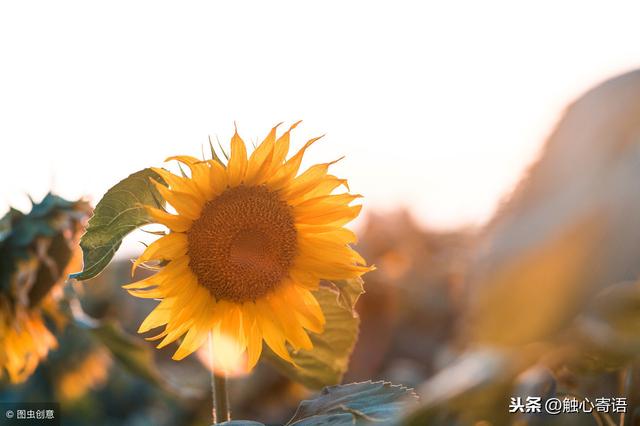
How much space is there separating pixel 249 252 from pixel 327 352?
145 mm

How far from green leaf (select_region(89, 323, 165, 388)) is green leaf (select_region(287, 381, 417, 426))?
403mm

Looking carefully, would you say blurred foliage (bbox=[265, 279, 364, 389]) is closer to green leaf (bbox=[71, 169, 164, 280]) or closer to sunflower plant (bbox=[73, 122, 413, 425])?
sunflower plant (bbox=[73, 122, 413, 425])

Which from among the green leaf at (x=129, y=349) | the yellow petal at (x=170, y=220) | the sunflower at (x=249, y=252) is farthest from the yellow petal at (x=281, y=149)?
the green leaf at (x=129, y=349)

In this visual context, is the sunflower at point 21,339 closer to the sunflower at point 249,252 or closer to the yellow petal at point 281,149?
the sunflower at point 249,252

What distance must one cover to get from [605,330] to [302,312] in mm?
550

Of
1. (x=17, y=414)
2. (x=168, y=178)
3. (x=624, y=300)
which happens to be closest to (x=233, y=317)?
(x=168, y=178)

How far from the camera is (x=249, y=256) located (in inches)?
31.6

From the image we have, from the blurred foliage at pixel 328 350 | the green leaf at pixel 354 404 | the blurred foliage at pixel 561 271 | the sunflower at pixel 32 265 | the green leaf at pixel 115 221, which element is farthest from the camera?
the sunflower at pixel 32 265

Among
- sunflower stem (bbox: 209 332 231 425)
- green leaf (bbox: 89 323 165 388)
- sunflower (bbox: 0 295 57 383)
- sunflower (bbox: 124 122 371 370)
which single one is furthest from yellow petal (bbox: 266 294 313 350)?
sunflower (bbox: 0 295 57 383)

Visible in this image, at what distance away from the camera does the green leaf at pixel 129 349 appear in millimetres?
943

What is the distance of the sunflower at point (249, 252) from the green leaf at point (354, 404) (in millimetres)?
101

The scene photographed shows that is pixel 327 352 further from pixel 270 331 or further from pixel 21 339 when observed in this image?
pixel 21 339

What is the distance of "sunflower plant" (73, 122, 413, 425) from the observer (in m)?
0.66

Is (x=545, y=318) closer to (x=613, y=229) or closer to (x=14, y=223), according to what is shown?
(x=613, y=229)
